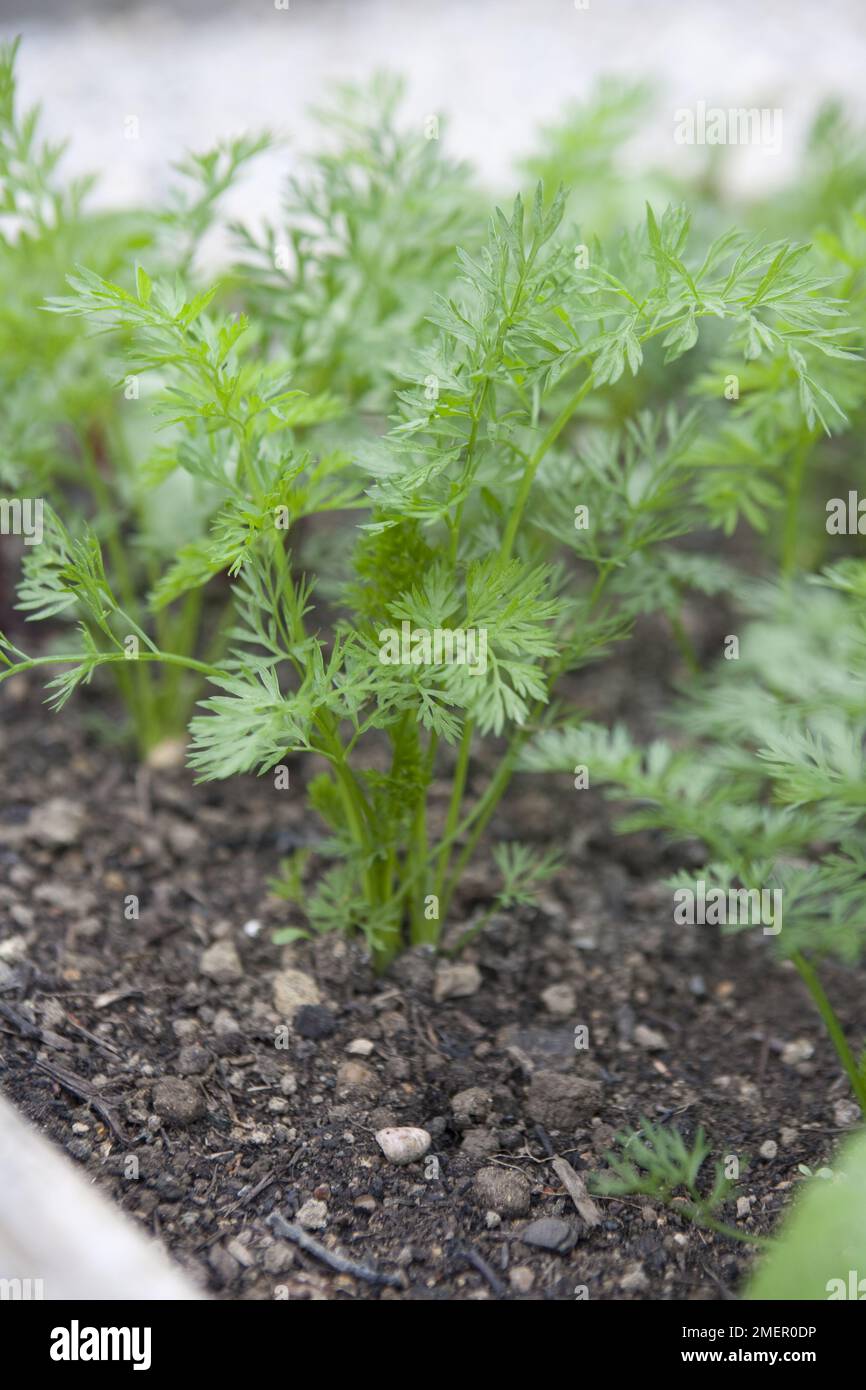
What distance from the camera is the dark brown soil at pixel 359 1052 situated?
132cm

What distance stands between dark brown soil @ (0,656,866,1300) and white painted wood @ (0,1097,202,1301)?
0.38ft

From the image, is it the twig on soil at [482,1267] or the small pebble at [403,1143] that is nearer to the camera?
the twig on soil at [482,1267]

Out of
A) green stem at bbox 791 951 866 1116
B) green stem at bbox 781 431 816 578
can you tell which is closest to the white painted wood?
green stem at bbox 791 951 866 1116

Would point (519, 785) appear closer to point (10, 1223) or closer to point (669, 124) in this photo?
point (10, 1223)

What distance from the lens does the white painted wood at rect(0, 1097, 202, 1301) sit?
3.73ft

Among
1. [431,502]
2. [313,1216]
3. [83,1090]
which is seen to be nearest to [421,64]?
[431,502]

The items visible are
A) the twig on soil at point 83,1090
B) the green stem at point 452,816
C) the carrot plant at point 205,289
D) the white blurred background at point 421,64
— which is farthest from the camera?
the white blurred background at point 421,64

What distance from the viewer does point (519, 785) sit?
6.95ft

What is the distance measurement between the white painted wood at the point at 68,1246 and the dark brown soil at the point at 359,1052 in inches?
4.5

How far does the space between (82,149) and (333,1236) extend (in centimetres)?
276

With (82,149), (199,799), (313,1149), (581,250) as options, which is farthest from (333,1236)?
(82,149)

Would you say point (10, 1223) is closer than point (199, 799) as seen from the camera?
Yes

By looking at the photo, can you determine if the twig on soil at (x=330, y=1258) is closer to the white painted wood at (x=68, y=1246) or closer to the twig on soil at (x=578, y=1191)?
the white painted wood at (x=68, y=1246)

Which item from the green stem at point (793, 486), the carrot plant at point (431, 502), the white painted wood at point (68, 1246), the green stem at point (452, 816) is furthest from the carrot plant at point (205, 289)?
the white painted wood at point (68, 1246)
